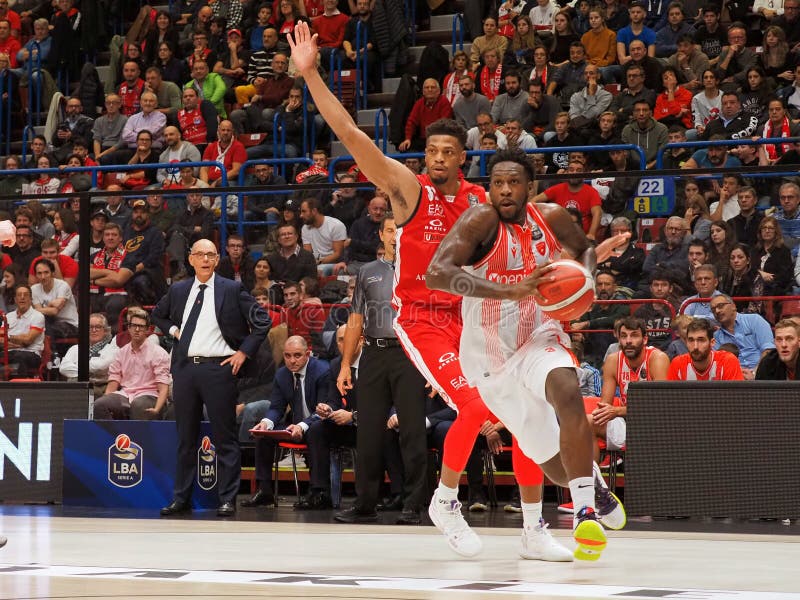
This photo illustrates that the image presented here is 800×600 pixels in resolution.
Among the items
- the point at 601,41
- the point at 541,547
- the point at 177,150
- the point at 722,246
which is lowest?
the point at 541,547

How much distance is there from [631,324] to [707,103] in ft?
18.7

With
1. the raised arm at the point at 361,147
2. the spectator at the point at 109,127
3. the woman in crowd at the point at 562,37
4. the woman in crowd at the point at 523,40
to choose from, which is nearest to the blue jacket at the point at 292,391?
the raised arm at the point at 361,147

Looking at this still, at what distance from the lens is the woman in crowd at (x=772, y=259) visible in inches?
365

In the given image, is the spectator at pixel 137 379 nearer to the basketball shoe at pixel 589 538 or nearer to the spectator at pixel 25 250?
the spectator at pixel 25 250

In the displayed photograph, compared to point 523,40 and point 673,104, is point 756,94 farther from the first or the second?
point 523,40

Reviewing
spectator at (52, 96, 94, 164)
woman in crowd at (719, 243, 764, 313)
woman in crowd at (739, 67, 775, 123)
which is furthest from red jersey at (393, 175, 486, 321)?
spectator at (52, 96, 94, 164)

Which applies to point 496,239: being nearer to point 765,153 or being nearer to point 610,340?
point 610,340

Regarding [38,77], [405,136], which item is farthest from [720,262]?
[38,77]

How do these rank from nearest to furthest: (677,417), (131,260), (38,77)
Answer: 1. (677,417)
2. (131,260)
3. (38,77)

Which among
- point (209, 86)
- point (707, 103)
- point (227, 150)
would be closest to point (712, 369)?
point (707, 103)

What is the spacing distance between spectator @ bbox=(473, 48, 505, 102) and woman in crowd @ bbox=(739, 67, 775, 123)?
3.38 m

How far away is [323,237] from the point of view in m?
10.5

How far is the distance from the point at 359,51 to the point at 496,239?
1216cm

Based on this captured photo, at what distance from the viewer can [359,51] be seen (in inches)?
705
